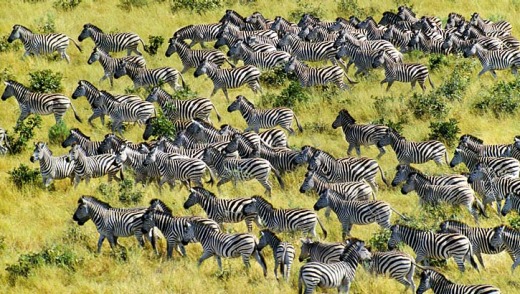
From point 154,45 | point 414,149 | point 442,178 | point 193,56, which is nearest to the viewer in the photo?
point 442,178

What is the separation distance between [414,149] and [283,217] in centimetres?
467

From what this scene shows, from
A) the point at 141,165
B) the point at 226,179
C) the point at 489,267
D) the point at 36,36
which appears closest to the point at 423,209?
the point at 489,267

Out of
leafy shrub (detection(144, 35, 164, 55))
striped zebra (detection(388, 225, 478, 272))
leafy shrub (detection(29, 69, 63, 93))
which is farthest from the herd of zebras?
leafy shrub (detection(29, 69, 63, 93))

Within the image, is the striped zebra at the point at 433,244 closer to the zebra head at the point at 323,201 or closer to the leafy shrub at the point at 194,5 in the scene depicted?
the zebra head at the point at 323,201

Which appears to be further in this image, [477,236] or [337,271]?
[477,236]

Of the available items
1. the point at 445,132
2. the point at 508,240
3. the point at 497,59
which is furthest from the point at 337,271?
the point at 497,59

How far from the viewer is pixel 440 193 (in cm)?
1709

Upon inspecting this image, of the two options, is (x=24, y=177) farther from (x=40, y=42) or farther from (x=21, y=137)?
(x=40, y=42)

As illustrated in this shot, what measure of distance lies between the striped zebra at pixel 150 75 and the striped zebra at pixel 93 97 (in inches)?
63.5

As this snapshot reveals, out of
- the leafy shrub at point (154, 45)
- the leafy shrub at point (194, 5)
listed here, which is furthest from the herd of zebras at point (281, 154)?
the leafy shrub at point (194, 5)

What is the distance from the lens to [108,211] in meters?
15.8

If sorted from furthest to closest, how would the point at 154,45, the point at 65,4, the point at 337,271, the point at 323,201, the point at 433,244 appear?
the point at 65,4, the point at 154,45, the point at 323,201, the point at 433,244, the point at 337,271

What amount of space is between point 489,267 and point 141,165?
22.5 feet

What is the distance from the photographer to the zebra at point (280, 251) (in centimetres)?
1420
